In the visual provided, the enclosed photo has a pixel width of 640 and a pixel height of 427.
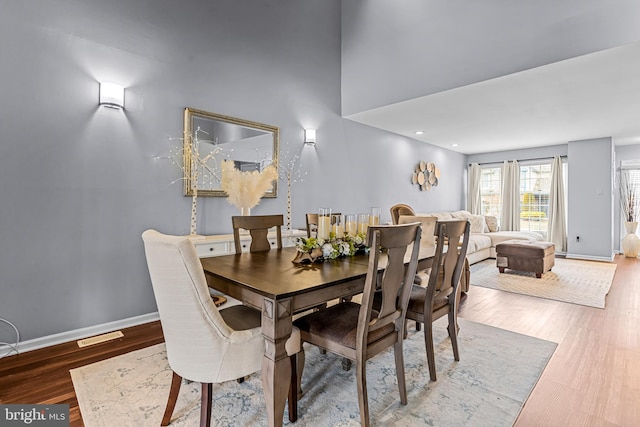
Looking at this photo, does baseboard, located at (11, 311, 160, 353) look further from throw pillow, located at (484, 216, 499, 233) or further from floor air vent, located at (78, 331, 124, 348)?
throw pillow, located at (484, 216, 499, 233)

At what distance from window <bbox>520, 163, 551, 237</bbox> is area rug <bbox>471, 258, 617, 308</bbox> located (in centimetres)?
176

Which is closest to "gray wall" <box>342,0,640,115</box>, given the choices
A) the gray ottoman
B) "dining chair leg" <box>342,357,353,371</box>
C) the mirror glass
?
the mirror glass

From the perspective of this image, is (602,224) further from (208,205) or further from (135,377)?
(135,377)

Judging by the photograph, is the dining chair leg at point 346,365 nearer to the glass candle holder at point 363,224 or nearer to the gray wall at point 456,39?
the glass candle holder at point 363,224

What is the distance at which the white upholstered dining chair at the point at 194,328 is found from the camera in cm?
122

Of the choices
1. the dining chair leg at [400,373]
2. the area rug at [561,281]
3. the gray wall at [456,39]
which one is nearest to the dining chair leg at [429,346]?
the dining chair leg at [400,373]

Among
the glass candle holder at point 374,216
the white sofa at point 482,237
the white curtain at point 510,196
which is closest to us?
the glass candle holder at point 374,216

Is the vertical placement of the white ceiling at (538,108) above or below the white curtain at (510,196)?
above

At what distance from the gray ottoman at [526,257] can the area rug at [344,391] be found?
259cm

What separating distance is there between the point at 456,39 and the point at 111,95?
3.58 m

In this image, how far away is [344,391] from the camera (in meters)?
1.83

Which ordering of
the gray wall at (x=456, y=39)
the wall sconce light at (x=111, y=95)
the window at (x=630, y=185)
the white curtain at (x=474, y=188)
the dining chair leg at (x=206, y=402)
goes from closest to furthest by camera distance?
the dining chair leg at (x=206, y=402) → the wall sconce light at (x=111, y=95) → the gray wall at (x=456, y=39) → the window at (x=630, y=185) → the white curtain at (x=474, y=188)

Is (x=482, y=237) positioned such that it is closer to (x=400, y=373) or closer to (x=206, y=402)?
(x=400, y=373)

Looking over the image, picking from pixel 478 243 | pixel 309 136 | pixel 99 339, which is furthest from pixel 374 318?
pixel 478 243
